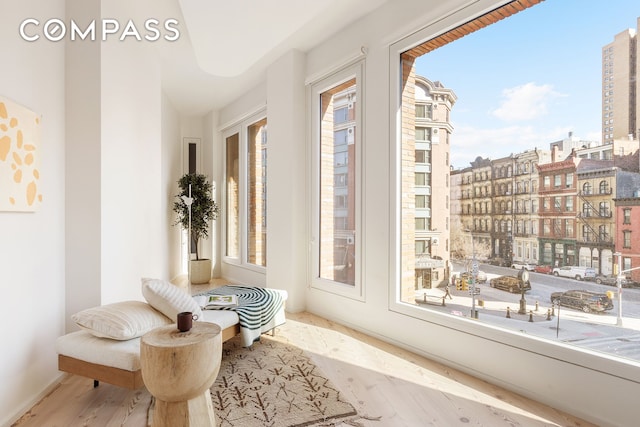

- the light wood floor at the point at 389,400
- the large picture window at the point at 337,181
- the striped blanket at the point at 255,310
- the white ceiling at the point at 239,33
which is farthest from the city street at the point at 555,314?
the white ceiling at the point at 239,33

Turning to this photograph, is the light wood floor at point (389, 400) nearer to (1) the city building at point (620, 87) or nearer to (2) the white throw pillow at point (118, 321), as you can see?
(2) the white throw pillow at point (118, 321)

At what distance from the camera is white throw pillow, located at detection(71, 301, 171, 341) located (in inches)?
92.4

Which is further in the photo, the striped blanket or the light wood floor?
the striped blanket

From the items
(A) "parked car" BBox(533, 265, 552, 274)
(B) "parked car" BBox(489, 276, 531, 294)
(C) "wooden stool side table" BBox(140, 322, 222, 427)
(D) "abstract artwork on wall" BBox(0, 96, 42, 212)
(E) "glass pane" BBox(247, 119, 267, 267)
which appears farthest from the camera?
(E) "glass pane" BBox(247, 119, 267, 267)

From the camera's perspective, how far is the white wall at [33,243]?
2168 millimetres

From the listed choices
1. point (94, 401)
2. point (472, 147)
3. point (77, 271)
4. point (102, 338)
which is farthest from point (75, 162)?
point (472, 147)

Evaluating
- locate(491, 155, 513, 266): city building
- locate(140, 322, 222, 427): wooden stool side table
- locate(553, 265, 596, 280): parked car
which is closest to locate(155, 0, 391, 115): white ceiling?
locate(491, 155, 513, 266): city building

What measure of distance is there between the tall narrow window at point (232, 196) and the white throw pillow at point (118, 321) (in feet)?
13.1

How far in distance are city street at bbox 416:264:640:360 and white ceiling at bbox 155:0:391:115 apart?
2.59m

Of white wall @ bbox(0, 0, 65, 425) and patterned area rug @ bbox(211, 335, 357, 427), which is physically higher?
white wall @ bbox(0, 0, 65, 425)

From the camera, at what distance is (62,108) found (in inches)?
110

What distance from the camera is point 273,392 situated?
8.40ft

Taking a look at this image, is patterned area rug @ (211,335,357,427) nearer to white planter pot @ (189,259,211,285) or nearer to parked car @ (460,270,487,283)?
parked car @ (460,270,487,283)

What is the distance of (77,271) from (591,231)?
3.60 metres
